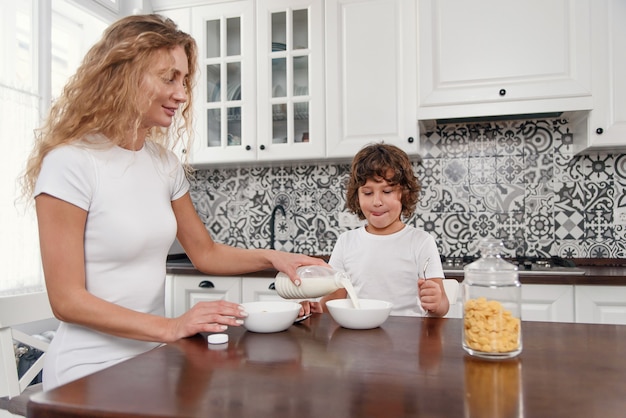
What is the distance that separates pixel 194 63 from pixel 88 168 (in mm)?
454

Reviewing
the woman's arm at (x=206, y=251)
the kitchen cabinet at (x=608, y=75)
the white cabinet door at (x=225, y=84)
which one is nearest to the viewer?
the woman's arm at (x=206, y=251)

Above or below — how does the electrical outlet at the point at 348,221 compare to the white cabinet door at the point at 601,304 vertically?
above

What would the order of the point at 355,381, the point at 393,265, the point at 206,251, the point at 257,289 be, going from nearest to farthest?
the point at 355,381
the point at 206,251
the point at 393,265
the point at 257,289

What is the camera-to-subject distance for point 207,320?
3.26 feet

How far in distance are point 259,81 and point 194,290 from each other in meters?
1.20

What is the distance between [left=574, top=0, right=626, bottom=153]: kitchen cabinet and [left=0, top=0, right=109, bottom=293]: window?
2565mm

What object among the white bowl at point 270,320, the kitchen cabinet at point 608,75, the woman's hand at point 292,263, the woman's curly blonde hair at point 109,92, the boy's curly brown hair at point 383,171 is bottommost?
the white bowl at point 270,320

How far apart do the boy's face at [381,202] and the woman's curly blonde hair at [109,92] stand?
860 millimetres

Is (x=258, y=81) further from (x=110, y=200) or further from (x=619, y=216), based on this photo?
(x=619, y=216)

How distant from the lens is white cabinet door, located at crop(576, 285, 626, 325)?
7.00 feet

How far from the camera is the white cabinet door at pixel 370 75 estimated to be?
8.58ft

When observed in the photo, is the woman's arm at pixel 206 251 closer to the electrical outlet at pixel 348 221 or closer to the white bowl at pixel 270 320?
the white bowl at pixel 270 320

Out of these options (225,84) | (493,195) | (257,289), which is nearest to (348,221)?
(257,289)

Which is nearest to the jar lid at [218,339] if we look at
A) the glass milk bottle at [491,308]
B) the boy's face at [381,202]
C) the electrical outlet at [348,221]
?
the glass milk bottle at [491,308]
